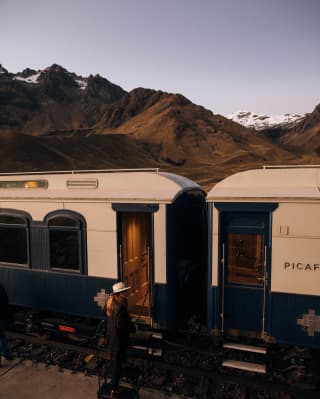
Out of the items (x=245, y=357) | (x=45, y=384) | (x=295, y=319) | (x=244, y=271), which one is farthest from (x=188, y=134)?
(x=45, y=384)

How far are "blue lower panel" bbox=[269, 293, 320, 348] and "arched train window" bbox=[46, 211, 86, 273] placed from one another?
14.2 ft

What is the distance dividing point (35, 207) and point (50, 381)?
3945 mm

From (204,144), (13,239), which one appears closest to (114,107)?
(204,144)

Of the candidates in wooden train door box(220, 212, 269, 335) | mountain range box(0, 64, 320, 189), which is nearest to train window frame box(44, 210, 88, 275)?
wooden train door box(220, 212, 269, 335)

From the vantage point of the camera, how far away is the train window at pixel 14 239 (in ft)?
28.4

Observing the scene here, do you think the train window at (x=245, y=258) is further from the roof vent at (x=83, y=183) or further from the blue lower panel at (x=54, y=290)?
the roof vent at (x=83, y=183)

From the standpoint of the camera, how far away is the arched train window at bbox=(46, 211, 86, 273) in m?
7.98

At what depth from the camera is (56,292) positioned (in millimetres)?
8359

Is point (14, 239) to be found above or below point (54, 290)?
above

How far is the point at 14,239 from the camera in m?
8.78

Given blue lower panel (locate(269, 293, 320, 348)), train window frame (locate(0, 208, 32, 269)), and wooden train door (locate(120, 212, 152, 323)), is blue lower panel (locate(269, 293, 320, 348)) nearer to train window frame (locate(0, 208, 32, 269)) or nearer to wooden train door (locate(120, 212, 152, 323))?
wooden train door (locate(120, 212, 152, 323))

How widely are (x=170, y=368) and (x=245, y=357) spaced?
1765mm

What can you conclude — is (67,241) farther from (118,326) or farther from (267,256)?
(267,256)

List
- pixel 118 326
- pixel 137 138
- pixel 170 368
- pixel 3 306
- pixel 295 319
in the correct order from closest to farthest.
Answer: pixel 118 326 → pixel 295 319 → pixel 170 368 → pixel 3 306 → pixel 137 138
